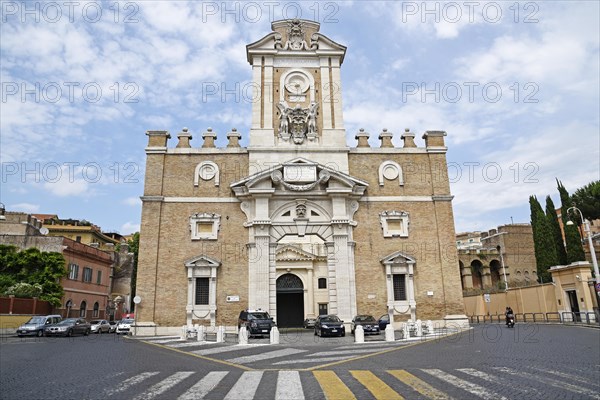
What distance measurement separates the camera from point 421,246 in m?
28.7

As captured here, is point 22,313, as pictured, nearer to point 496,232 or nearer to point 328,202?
point 328,202

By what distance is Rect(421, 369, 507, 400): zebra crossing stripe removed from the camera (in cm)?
767

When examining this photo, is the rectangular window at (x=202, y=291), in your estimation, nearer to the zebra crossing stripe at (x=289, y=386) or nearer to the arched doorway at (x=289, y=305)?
Result: the arched doorway at (x=289, y=305)

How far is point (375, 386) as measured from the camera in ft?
28.0

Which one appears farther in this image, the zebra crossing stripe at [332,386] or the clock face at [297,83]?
the clock face at [297,83]

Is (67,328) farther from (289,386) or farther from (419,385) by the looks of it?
(419,385)

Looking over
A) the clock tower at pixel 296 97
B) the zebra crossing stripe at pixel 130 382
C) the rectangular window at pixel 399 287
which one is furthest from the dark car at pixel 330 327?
the zebra crossing stripe at pixel 130 382

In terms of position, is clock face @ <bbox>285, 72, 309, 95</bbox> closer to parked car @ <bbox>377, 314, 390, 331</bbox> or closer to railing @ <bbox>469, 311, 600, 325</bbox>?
parked car @ <bbox>377, 314, 390, 331</bbox>

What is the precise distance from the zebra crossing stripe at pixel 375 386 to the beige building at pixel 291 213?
669 inches

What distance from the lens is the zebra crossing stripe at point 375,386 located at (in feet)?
25.1

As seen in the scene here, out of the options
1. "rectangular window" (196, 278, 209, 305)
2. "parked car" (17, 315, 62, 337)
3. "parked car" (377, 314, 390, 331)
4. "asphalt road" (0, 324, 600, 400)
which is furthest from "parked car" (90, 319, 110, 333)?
"parked car" (377, 314, 390, 331)

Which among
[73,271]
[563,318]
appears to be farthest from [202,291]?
[563,318]

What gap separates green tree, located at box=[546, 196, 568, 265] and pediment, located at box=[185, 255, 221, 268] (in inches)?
1096

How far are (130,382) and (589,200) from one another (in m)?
51.0
